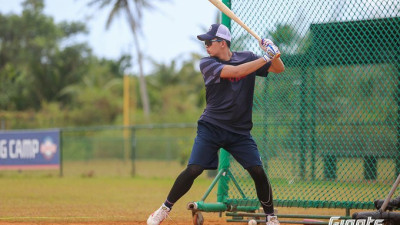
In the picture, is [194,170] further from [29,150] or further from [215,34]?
[29,150]

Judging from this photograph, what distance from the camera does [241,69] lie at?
255 inches

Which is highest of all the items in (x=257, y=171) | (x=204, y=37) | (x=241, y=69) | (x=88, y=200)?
(x=204, y=37)

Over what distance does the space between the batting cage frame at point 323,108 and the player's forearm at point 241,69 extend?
1.82 m

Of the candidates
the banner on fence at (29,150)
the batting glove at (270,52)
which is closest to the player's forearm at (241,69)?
the batting glove at (270,52)

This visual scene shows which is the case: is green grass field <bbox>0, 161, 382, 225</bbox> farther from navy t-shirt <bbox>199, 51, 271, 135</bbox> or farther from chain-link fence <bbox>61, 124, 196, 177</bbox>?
chain-link fence <bbox>61, 124, 196, 177</bbox>

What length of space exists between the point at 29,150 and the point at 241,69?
1484 centimetres

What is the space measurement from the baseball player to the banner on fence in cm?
1397

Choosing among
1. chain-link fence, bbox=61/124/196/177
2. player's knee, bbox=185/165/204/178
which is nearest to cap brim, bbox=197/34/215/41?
player's knee, bbox=185/165/204/178

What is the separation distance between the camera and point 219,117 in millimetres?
6766

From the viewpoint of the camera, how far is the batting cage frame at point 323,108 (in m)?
7.78

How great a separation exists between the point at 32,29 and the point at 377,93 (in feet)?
160

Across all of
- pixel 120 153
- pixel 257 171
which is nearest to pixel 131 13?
pixel 120 153

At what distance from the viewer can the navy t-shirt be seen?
6691 millimetres

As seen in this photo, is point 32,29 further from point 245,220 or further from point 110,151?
Answer: point 245,220
